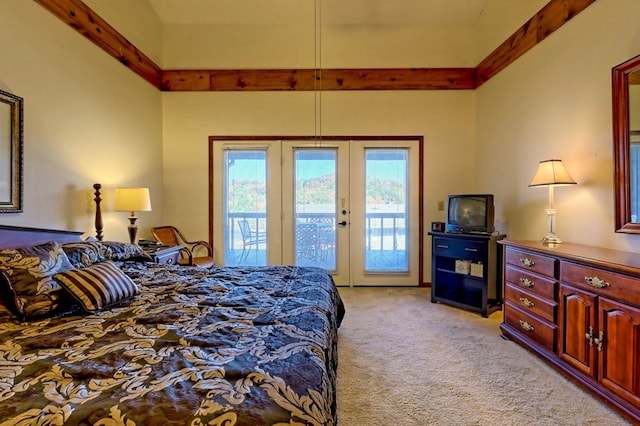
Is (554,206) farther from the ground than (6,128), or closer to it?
closer to it

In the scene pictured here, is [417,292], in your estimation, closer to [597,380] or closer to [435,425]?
[597,380]

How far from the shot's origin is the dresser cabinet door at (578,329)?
1979 millimetres

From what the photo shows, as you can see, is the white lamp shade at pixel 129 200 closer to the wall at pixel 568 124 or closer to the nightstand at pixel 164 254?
the nightstand at pixel 164 254

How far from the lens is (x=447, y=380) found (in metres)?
2.16

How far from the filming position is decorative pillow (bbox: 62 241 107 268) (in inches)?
84.7

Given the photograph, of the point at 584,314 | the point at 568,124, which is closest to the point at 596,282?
the point at 584,314

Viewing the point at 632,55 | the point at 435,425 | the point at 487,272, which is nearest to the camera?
the point at 435,425

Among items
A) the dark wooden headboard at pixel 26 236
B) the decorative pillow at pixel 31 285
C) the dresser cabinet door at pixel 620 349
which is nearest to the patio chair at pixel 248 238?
the dark wooden headboard at pixel 26 236

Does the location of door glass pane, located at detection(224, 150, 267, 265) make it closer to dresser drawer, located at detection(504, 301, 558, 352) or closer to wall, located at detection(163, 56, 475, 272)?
wall, located at detection(163, 56, 475, 272)

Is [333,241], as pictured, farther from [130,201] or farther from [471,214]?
[130,201]

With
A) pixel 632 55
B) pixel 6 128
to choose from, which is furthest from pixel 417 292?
pixel 6 128

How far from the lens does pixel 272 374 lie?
0.99 m

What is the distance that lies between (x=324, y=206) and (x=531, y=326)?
2.76 m

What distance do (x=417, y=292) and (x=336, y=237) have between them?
1294 millimetres
